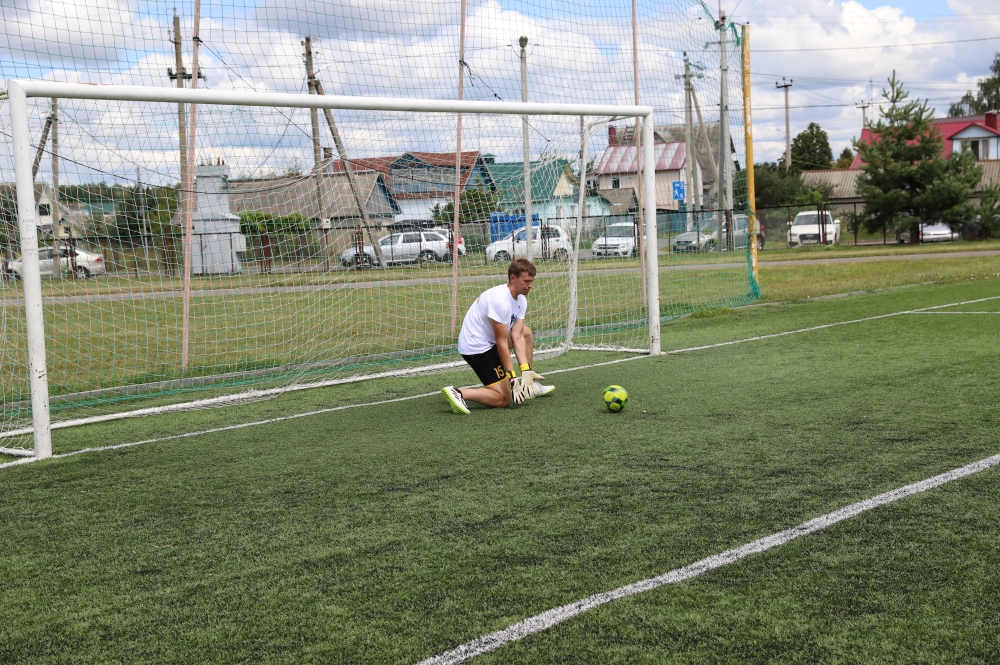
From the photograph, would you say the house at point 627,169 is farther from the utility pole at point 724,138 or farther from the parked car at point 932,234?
the parked car at point 932,234

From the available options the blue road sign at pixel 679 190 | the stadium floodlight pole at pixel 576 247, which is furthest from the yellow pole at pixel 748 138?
the stadium floodlight pole at pixel 576 247

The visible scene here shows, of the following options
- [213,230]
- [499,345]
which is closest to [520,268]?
[499,345]

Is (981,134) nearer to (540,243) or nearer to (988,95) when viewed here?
(988,95)

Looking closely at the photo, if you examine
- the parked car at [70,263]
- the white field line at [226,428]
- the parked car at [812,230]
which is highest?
the parked car at [812,230]

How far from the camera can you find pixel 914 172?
35.1 meters

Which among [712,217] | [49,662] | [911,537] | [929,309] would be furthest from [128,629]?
[712,217]

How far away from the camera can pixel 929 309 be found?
41.6 ft

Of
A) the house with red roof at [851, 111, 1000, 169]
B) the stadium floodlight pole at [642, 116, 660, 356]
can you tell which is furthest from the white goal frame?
the house with red roof at [851, 111, 1000, 169]

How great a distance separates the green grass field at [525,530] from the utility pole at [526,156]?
3868 millimetres

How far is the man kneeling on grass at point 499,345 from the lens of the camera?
750cm

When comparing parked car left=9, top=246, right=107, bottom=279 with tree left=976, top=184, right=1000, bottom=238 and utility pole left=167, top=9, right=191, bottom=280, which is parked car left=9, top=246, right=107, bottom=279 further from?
tree left=976, top=184, right=1000, bottom=238

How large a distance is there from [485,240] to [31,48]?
5456 mm

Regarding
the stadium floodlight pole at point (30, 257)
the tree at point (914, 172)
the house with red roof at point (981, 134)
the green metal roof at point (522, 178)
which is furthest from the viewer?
the house with red roof at point (981, 134)

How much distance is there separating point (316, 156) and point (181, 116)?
1.31 meters
